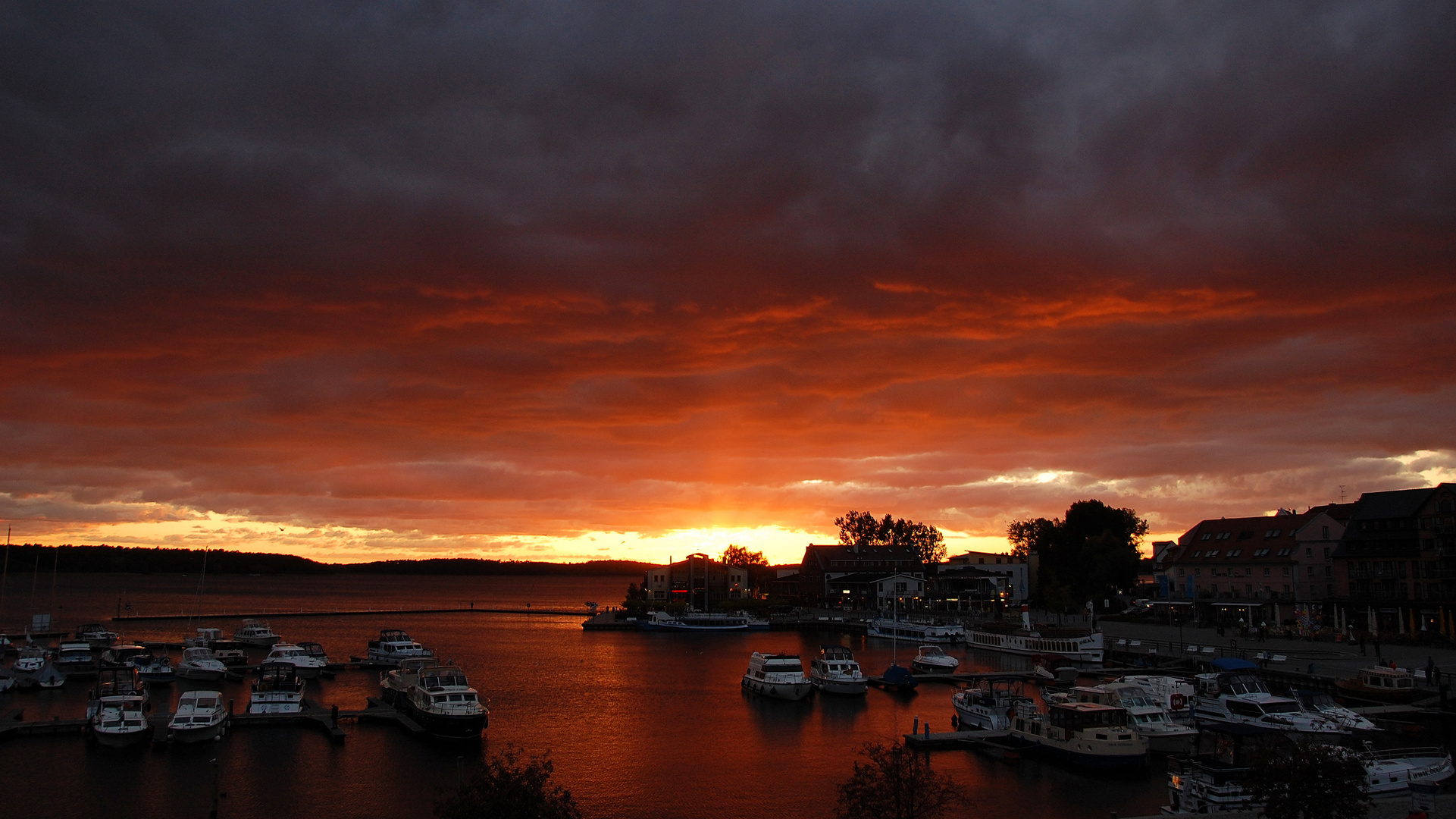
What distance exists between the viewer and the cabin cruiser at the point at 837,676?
62.8 metres

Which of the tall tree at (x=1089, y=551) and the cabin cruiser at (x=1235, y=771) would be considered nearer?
the cabin cruiser at (x=1235, y=771)

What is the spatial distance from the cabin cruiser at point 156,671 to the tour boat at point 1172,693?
209ft

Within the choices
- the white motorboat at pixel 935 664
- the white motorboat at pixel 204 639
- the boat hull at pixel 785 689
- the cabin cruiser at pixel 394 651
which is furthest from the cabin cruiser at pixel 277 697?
the white motorboat at pixel 935 664

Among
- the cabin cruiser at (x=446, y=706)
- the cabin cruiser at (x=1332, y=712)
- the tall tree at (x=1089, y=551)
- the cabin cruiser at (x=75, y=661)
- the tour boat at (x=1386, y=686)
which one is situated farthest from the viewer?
the tall tree at (x=1089, y=551)

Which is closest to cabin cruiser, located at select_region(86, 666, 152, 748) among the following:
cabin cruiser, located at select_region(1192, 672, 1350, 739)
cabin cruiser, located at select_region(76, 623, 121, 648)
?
cabin cruiser, located at select_region(76, 623, 121, 648)

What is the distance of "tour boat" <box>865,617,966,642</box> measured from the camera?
104438mm

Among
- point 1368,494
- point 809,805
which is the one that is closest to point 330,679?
point 809,805

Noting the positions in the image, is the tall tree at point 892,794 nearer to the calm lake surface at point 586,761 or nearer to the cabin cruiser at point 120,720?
the calm lake surface at point 586,761

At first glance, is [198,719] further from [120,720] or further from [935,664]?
[935,664]

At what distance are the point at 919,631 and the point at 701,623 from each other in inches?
1491

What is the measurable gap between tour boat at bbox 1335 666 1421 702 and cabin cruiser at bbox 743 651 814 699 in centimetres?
A: 3170

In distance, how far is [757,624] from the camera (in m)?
136

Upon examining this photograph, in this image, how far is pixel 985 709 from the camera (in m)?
48.0

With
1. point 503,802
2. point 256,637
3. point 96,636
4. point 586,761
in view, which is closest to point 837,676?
point 586,761
